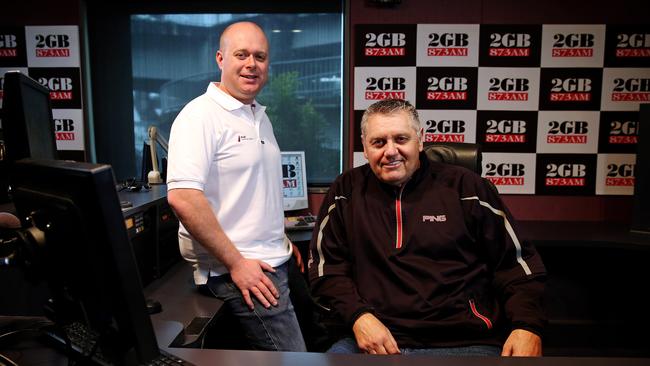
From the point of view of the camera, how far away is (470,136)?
2.80 meters

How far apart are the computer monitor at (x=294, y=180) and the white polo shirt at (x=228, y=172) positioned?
3.59ft

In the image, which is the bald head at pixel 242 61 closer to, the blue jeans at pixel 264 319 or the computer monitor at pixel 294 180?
the blue jeans at pixel 264 319

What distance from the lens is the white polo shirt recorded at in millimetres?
1461

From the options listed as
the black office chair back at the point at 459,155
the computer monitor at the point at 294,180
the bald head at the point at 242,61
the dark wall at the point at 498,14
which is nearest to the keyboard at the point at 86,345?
the bald head at the point at 242,61

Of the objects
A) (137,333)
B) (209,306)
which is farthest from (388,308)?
(137,333)

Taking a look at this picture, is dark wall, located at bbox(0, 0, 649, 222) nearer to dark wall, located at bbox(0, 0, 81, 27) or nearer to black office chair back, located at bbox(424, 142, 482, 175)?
dark wall, located at bbox(0, 0, 81, 27)

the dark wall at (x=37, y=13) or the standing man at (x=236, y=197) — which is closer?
the standing man at (x=236, y=197)

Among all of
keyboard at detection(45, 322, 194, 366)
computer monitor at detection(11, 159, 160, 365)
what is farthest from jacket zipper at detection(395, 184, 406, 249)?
computer monitor at detection(11, 159, 160, 365)

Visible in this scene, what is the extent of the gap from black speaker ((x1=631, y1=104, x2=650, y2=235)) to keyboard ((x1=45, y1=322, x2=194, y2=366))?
2.47 metres

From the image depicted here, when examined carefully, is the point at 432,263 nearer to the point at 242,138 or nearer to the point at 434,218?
the point at 434,218

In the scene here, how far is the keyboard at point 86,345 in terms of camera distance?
34.1 inches

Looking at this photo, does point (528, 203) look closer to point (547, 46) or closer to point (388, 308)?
point (547, 46)

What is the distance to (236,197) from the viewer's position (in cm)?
154

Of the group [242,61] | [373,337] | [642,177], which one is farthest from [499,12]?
[373,337]
